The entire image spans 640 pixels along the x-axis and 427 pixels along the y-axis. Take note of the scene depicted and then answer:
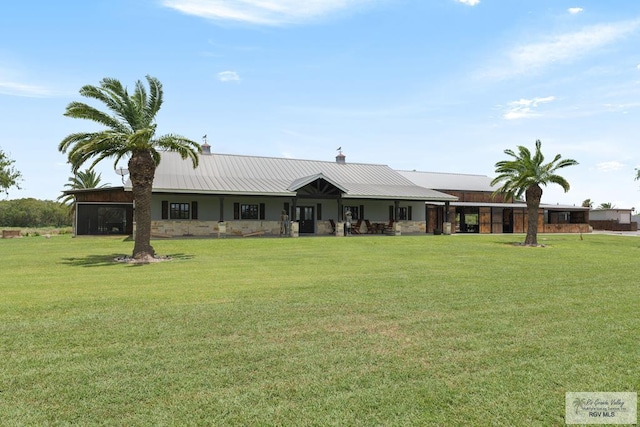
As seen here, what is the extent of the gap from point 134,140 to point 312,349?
42.5ft

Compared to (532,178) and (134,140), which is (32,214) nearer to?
(134,140)

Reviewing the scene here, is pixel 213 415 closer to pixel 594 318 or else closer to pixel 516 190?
pixel 594 318

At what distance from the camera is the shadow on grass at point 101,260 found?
13878 millimetres

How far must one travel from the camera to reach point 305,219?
29562 millimetres

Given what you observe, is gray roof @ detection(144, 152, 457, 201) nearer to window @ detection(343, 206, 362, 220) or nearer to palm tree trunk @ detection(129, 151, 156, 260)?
window @ detection(343, 206, 362, 220)

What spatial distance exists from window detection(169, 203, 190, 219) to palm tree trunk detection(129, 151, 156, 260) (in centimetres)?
1028

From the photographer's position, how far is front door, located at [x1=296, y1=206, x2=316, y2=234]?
2925cm

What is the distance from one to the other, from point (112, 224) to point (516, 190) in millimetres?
27540

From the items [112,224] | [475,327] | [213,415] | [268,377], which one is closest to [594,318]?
[475,327]

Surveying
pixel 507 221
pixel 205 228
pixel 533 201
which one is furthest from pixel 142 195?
pixel 507 221

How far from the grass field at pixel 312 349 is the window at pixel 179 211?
15.8 m

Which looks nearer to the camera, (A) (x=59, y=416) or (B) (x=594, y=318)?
(A) (x=59, y=416)

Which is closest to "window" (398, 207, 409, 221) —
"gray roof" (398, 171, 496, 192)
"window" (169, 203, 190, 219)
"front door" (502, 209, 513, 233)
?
"gray roof" (398, 171, 496, 192)

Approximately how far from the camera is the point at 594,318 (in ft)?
21.2
